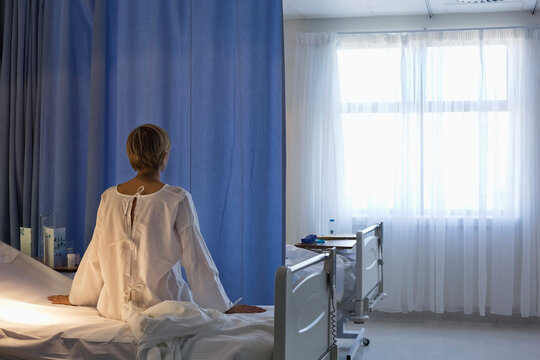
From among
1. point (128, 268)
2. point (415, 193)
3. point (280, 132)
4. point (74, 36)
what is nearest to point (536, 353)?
point (415, 193)

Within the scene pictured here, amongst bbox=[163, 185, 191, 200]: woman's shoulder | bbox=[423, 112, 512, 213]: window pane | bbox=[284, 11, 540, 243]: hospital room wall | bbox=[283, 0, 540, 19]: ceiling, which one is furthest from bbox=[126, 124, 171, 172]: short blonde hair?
bbox=[423, 112, 512, 213]: window pane

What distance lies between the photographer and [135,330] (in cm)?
226

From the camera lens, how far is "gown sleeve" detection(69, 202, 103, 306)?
2.75m

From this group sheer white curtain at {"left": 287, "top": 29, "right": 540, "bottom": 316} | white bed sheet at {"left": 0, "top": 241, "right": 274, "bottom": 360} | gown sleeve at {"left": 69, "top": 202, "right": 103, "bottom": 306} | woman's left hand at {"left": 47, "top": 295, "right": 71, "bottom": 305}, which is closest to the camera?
white bed sheet at {"left": 0, "top": 241, "right": 274, "bottom": 360}

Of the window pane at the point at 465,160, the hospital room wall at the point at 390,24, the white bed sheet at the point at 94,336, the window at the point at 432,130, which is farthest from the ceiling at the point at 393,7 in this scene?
the white bed sheet at the point at 94,336

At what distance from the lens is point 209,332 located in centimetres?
225

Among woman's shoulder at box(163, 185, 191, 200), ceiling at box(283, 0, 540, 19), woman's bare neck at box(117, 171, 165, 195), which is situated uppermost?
ceiling at box(283, 0, 540, 19)

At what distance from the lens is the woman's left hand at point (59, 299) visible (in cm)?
296

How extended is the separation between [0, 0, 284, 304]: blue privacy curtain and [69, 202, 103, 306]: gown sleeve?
58cm

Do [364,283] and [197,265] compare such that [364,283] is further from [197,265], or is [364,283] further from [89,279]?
[89,279]

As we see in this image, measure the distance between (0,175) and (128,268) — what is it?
67.1 inches

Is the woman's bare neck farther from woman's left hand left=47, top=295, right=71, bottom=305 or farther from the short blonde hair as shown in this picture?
woman's left hand left=47, top=295, right=71, bottom=305

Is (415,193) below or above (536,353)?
above

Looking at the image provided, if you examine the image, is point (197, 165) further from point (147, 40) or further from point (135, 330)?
point (135, 330)
